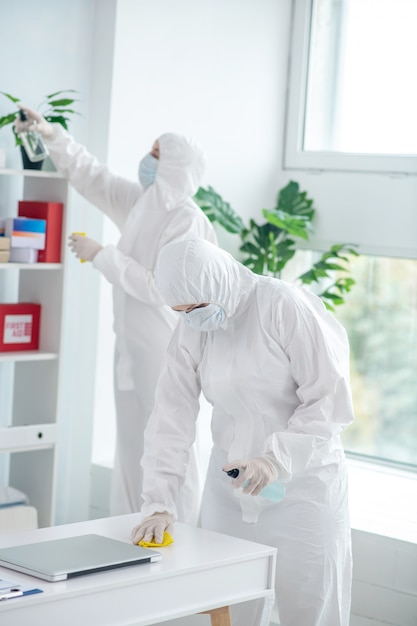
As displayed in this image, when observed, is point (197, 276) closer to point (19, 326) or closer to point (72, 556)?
point (72, 556)

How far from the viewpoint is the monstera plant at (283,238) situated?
411 centimetres

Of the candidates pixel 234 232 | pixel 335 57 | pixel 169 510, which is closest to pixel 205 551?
pixel 169 510

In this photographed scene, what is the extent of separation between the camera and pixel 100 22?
12.4 ft

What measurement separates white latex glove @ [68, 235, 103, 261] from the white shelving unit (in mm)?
101

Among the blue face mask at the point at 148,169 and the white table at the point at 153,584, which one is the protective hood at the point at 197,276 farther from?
the blue face mask at the point at 148,169

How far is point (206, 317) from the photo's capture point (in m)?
2.31

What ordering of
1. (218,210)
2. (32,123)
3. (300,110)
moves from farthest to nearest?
(300,110), (218,210), (32,123)

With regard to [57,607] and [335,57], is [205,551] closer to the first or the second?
[57,607]

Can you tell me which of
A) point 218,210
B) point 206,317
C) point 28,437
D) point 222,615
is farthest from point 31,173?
point 222,615

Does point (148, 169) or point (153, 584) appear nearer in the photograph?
point (153, 584)

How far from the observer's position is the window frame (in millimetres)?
4402

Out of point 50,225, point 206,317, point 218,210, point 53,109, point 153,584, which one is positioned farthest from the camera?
point 218,210

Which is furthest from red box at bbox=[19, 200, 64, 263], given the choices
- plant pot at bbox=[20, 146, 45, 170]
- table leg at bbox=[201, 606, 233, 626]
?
table leg at bbox=[201, 606, 233, 626]

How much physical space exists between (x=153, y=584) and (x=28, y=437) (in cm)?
153
